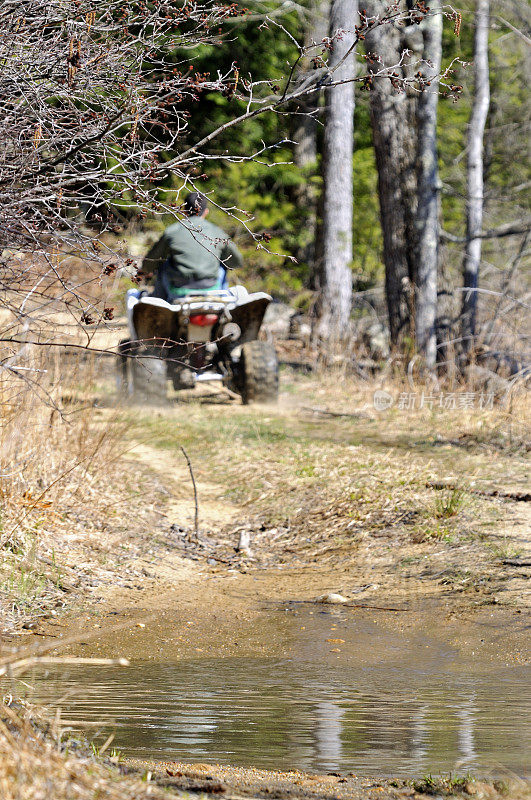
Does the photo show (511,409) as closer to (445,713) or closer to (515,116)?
(445,713)

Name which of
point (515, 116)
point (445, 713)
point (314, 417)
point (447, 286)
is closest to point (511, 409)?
point (314, 417)

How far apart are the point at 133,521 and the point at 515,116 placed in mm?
18310

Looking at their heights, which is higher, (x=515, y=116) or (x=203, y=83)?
(x=515, y=116)

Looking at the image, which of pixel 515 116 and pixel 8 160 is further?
pixel 515 116

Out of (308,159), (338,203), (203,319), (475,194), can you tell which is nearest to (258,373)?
(203,319)

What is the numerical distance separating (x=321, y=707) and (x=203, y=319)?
266 inches

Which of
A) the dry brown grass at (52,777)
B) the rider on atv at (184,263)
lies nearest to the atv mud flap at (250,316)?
the rider on atv at (184,263)

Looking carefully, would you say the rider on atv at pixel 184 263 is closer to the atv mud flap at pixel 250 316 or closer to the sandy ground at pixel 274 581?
the atv mud flap at pixel 250 316

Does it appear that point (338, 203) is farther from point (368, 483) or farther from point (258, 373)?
point (368, 483)

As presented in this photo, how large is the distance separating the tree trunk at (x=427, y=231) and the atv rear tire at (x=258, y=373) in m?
1.94

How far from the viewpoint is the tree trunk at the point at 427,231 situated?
11.3 metres

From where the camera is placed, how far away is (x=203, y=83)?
398 centimetres

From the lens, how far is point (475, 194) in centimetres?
1240

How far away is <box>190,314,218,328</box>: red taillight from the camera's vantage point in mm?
10102
